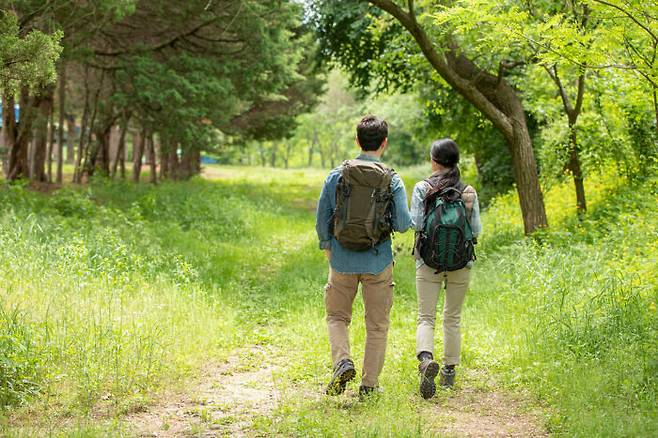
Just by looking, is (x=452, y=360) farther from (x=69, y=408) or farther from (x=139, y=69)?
(x=139, y=69)

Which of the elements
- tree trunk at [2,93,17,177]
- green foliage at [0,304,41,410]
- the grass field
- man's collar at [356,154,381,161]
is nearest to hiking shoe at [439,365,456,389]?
the grass field

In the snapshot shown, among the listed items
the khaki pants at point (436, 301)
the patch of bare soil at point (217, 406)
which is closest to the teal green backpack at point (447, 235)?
the khaki pants at point (436, 301)

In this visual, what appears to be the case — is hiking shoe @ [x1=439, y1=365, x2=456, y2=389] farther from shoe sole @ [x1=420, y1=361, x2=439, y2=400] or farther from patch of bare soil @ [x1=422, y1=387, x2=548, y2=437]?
shoe sole @ [x1=420, y1=361, x2=439, y2=400]

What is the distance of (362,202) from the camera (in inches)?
212

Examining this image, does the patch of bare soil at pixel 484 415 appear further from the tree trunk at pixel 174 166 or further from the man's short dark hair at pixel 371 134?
the tree trunk at pixel 174 166

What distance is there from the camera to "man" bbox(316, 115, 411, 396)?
5395mm

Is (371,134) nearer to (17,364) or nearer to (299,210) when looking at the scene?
(17,364)

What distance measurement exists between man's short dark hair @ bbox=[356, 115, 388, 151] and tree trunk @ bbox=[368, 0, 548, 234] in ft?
17.4

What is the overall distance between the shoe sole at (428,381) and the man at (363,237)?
1.25 ft

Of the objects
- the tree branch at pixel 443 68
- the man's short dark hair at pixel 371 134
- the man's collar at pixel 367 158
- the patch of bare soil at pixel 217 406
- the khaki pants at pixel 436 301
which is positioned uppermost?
the tree branch at pixel 443 68

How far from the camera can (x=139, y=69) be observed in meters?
15.6

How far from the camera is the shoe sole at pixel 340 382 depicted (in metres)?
5.59

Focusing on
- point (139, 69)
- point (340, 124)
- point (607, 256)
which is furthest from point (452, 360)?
point (340, 124)

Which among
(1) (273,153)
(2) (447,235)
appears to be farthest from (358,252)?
(1) (273,153)
